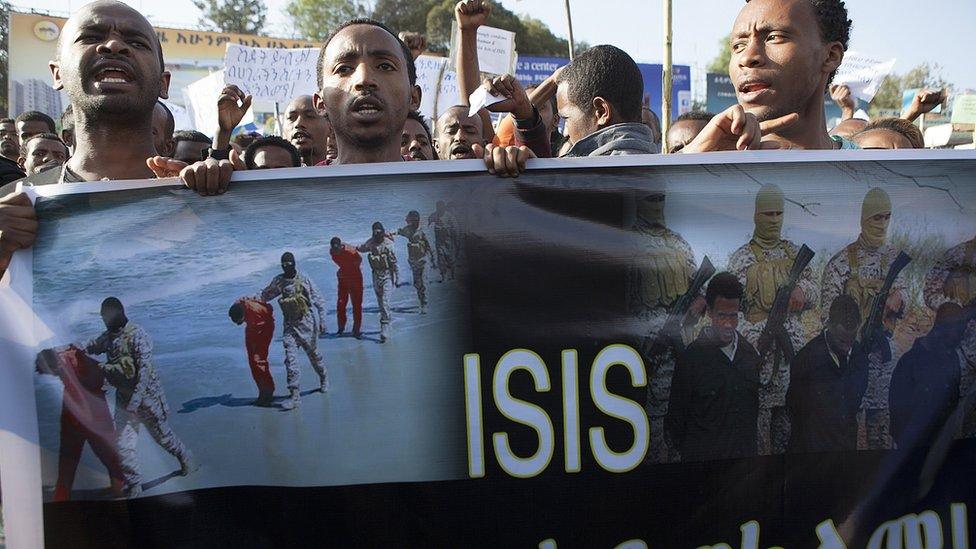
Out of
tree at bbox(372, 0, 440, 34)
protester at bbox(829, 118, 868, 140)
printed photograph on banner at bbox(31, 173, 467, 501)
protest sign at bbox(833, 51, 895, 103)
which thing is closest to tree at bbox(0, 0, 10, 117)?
tree at bbox(372, 0, 440, 34)

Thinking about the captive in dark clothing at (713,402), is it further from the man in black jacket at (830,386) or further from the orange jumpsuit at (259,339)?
the orange jumpsuit at (259,339)

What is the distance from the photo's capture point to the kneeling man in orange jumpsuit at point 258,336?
2.26m

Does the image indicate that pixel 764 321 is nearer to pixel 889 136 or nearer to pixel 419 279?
pixel 419 279

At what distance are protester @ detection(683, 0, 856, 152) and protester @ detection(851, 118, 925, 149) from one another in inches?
42.3

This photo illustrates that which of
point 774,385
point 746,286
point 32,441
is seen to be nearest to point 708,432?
point 774,385

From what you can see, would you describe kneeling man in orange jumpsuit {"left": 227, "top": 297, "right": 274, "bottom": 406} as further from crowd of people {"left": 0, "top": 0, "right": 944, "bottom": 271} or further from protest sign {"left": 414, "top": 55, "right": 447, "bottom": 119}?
protest sign {"left": 414, "top": 55, "right": 447, "bottom": 119}

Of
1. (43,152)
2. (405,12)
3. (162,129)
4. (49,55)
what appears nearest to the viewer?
(162,129)

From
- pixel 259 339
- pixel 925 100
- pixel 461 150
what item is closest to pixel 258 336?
pixel 259 339

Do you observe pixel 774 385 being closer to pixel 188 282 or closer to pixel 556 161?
pixel 556 161

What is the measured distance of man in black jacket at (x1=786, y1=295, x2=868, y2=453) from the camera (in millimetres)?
2330

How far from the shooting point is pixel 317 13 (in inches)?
1861

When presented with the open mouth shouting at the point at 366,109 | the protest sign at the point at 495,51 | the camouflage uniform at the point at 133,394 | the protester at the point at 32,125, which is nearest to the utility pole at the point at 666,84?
the open mouth shouting at the point at 366,109

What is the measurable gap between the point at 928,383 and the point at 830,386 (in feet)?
0.86

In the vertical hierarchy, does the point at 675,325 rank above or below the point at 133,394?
above
